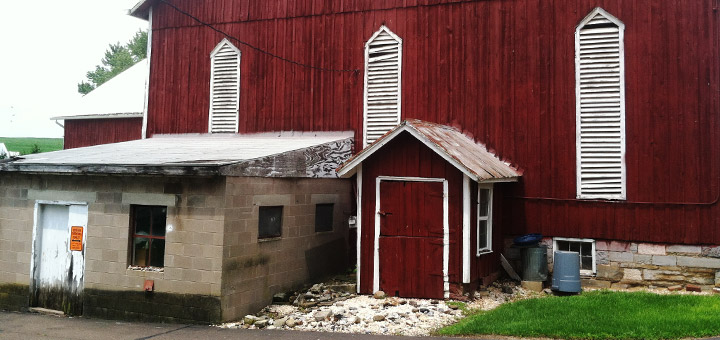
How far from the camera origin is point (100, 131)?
20203 millimetres

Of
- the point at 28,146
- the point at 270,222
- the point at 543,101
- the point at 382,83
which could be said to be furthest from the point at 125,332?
the point at 28,146

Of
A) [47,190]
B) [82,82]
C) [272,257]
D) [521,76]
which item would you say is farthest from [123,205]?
[82,82]

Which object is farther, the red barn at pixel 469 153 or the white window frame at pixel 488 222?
the white window frame at pixel 488 222

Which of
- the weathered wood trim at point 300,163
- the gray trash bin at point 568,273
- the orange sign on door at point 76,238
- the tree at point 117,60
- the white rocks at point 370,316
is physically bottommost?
the white rocks at point 370,316

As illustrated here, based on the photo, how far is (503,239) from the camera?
1338 cm

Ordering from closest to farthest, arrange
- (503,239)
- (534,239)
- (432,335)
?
(432,335), (534,239), (503,239)

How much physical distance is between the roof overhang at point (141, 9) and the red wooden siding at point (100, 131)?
3539mm

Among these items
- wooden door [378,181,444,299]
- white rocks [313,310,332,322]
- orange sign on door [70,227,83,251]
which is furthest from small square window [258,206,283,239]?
orange sign on door [70,227,83,251]

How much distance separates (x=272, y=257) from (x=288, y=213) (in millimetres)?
1043

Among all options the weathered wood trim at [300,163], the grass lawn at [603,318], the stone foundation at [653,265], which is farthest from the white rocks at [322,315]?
the stone foundation at [653,265]

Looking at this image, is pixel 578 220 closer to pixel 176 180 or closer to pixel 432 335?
pixel 432 335

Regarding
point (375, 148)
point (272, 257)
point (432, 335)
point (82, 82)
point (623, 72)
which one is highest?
point (82, 82)

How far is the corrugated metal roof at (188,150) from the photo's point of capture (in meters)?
10.9

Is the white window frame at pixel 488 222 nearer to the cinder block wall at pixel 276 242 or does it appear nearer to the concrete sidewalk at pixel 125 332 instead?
the concrete sidewalk at pixel 125 332
